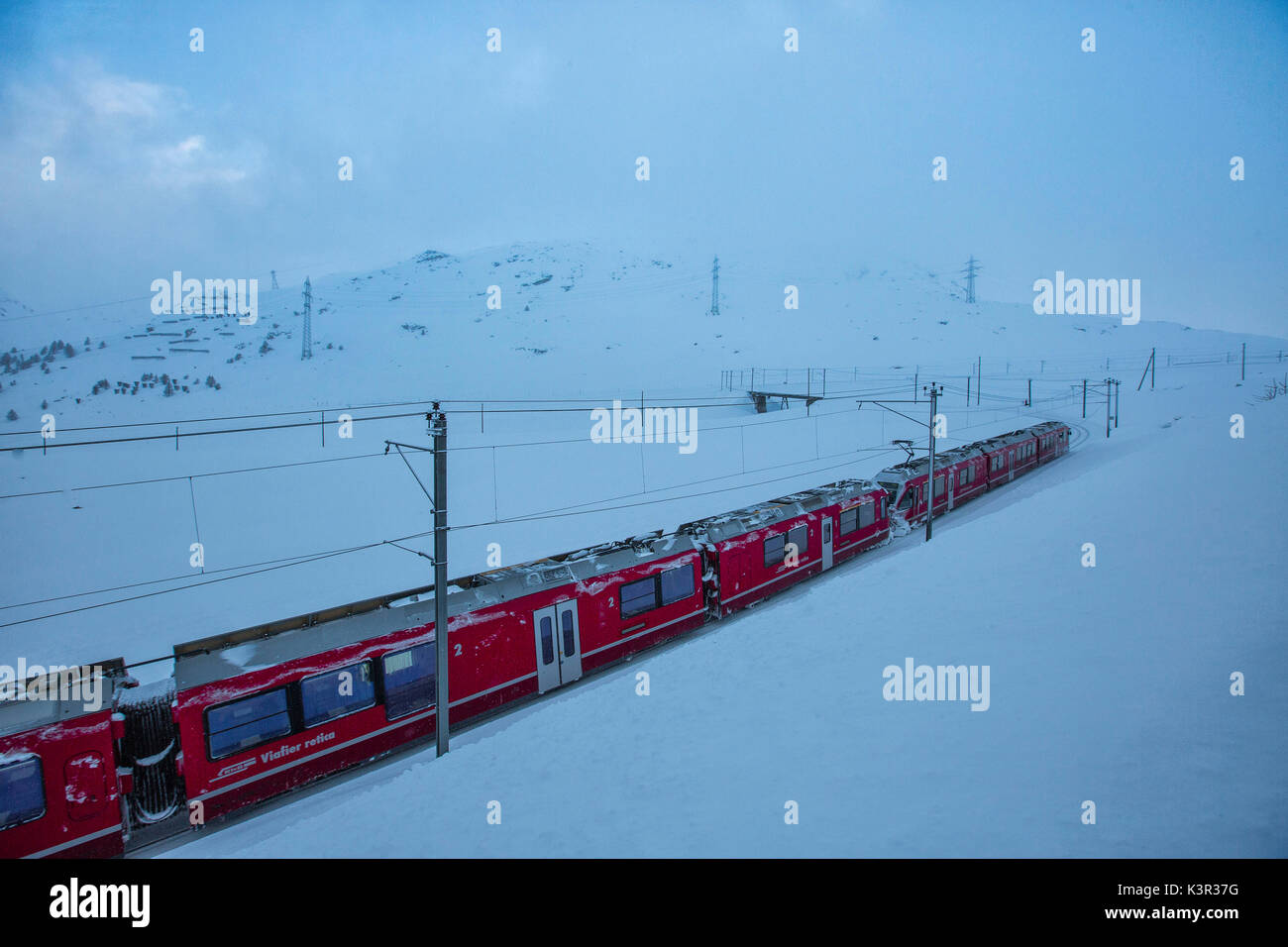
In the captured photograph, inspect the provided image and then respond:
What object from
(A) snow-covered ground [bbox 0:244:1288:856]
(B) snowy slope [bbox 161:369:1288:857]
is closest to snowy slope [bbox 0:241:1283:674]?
(A) snow-covered ground [bbox 0:244:1288:856]

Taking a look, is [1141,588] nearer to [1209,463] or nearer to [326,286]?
[1209,463]

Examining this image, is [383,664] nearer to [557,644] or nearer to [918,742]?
[557,644]

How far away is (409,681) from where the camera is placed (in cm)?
1084

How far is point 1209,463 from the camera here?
781 inches

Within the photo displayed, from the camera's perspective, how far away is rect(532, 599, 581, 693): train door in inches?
484

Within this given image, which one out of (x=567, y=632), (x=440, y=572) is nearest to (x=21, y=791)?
(x=440, y=572)

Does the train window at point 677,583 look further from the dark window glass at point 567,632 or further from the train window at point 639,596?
the dark window glass at point 567,632

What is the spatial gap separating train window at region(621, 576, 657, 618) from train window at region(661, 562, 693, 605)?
12.7 inches

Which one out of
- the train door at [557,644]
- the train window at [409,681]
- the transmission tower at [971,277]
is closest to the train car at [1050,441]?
the train door at [557,644]

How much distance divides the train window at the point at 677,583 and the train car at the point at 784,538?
77cm

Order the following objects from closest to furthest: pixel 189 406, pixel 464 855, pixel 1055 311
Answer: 1. pixel 464 855
2. pixel 189 406
3. pixel 1055 311

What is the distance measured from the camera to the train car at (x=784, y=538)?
1585 centimetres
